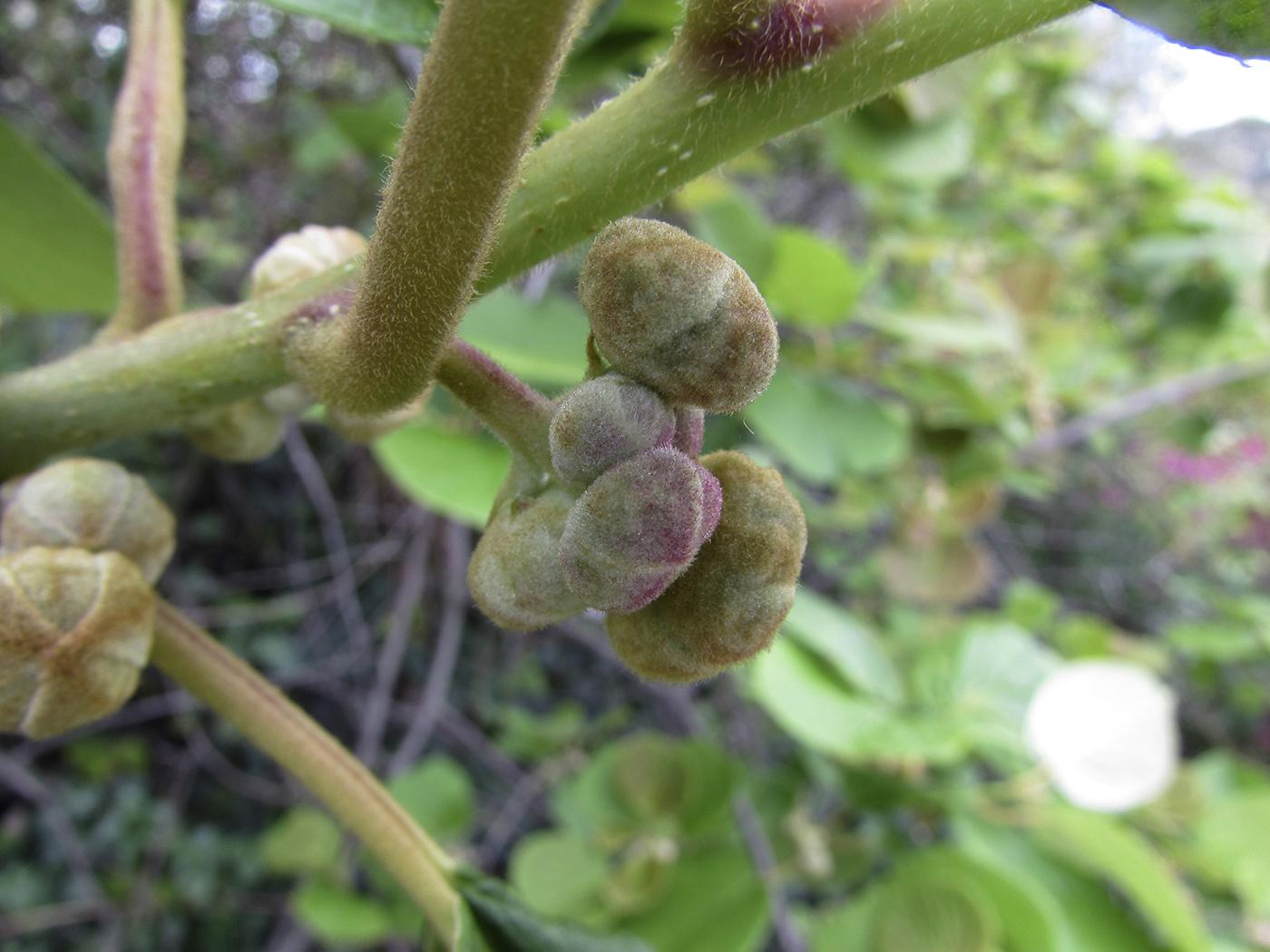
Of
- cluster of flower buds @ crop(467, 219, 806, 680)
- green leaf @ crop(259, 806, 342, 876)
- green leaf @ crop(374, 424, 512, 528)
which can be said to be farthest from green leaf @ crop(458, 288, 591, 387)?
green leaf @ crop(259, 806, 342, 876)

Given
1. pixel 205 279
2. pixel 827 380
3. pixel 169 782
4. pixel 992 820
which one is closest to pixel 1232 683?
pixel 992 820

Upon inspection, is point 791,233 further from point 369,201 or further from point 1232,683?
point 1232,683

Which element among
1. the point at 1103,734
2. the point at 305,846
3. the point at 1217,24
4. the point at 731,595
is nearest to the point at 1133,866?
the point at 1103,734

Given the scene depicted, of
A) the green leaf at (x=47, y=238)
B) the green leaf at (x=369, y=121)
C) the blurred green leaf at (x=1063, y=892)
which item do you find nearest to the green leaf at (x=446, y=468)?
the green leaf at (x=47, y=238)

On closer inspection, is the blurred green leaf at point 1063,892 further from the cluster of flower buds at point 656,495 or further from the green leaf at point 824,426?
the cluster of flower buds at point 656,495

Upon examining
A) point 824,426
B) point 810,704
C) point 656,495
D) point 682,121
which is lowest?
point 810,704

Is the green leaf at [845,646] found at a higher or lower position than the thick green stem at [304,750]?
lower

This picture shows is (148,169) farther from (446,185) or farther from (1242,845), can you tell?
(1242,845)
